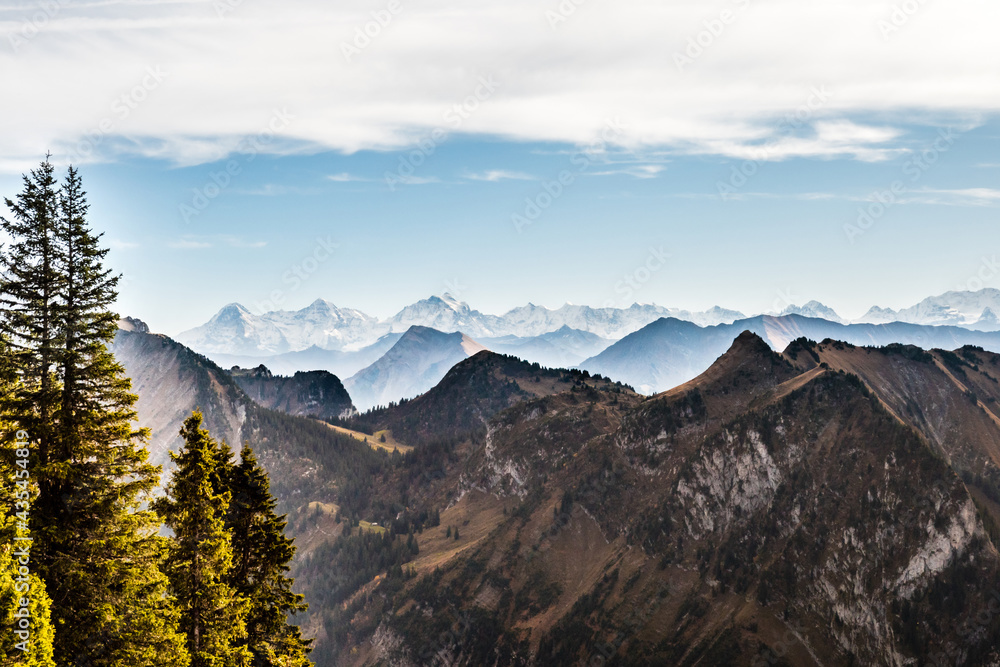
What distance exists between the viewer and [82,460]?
3622 cm

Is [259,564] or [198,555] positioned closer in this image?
A: [198,555]

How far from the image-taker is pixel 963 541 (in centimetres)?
18100

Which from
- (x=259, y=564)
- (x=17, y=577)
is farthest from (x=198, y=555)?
(x=17, y=577)

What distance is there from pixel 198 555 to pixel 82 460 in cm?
784

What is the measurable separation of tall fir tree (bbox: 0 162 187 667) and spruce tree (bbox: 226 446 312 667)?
6009 millimetres

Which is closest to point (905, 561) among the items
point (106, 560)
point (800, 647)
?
point (800, 647)

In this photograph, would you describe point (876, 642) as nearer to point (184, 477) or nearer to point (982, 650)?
point (982, 650)

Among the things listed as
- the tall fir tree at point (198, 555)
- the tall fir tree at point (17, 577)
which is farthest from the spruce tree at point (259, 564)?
the tall fir tree at point (17, 577)

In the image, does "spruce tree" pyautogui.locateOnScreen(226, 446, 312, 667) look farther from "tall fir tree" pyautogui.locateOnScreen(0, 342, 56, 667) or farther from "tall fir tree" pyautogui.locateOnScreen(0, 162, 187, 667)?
"tall fir tree" pyautogui.locateOnScreen(0, 342, 56, 667)

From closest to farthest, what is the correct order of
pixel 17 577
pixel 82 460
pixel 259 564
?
pixel 17 577 → pixel 82 460 → pixel 259 564

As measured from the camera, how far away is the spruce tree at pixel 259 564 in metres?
43.8

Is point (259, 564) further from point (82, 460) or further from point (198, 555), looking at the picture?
point (82, 460)

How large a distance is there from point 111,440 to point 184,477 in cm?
413

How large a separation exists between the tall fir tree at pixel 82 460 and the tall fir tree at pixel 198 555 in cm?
129
